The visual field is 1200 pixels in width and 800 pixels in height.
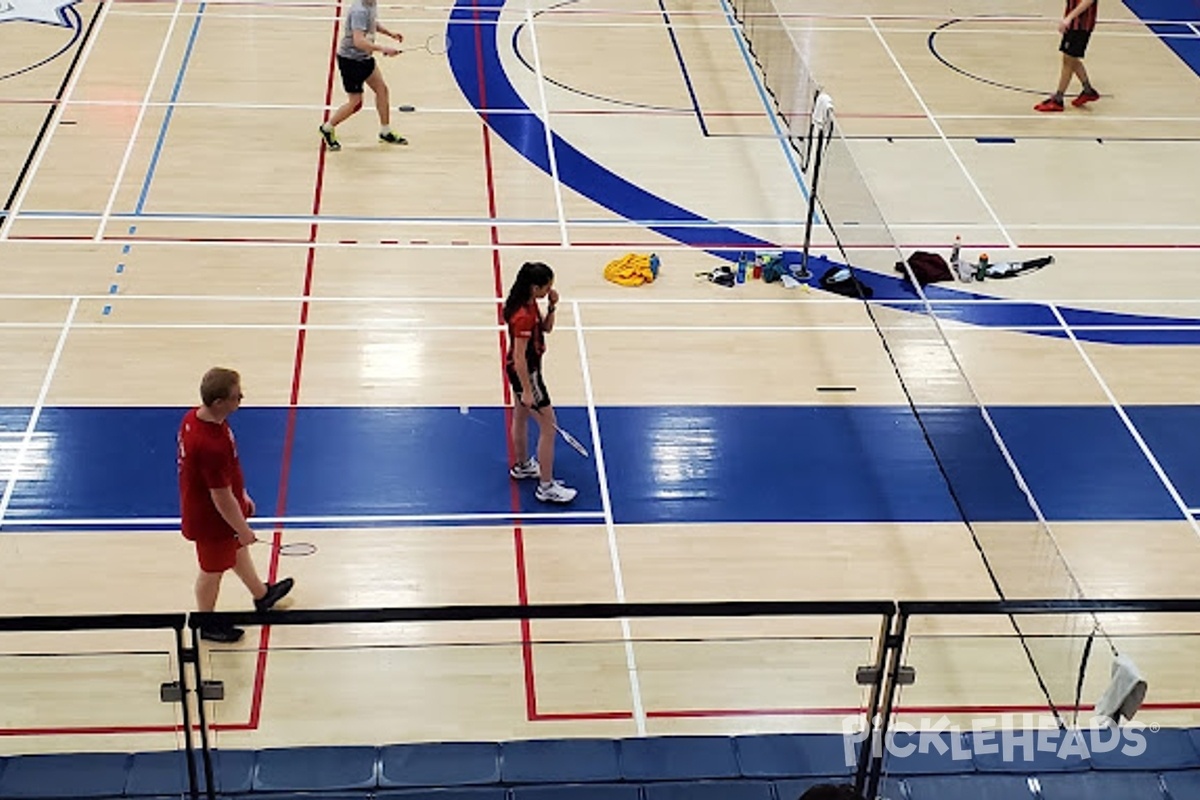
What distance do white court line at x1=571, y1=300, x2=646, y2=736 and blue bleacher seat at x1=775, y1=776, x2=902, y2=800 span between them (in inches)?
27.3

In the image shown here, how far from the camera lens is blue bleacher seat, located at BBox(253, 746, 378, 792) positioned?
7141 millimetres

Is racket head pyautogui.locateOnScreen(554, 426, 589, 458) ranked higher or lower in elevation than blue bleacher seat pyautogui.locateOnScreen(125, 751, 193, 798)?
Result: lower

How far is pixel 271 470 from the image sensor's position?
11.0 metres

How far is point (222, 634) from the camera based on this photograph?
625 centimetres

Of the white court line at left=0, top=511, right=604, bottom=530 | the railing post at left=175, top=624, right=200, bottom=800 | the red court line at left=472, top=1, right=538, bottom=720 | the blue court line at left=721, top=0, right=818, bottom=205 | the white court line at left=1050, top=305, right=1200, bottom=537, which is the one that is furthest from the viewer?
the blue court line at left=721, top=0, right=818, bottom=205

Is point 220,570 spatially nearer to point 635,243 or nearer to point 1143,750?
point 1143,750

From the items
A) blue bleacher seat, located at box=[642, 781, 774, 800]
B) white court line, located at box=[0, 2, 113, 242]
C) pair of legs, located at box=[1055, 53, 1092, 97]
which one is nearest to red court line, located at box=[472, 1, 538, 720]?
blue bleacher seat, located at box=[642, 781, 774, 800]

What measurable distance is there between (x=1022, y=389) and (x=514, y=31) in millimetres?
8733

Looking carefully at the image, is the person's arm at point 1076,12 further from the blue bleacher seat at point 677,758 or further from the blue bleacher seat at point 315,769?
the blue bleacher seat at point 315,769

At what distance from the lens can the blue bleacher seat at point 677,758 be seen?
24.1 feet

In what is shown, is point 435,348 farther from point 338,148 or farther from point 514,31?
point 514,31

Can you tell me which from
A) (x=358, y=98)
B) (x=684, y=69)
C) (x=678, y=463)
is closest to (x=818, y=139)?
(x=678, y=463)

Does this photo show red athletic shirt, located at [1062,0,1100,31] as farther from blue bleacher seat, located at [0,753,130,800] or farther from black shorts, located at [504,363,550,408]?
blue bleacher seat, located at [0,753,130,800]

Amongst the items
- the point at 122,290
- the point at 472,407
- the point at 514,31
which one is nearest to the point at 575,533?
the point at 472,407
